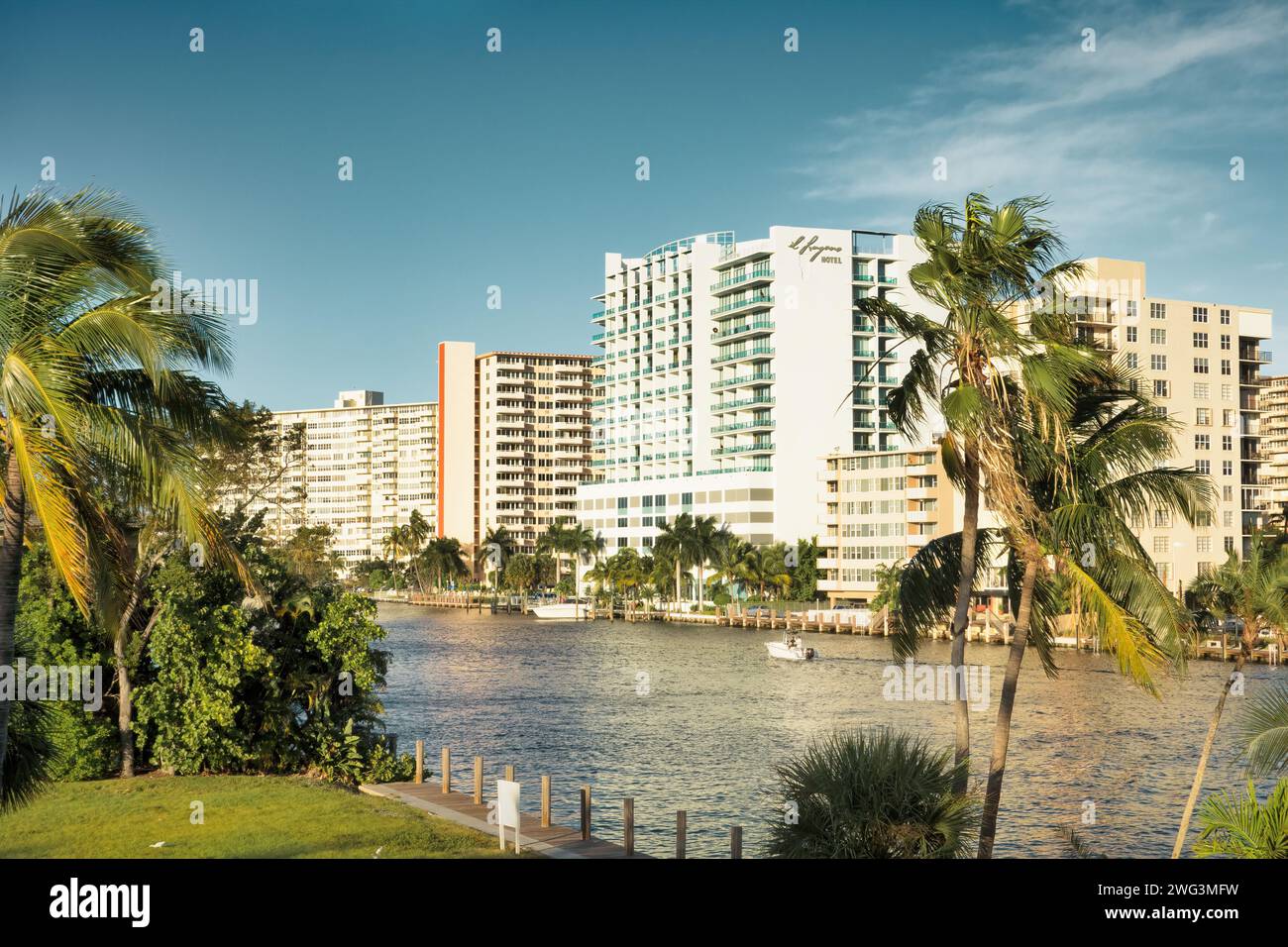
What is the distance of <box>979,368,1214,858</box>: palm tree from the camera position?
17094 millimetres

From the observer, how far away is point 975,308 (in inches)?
677

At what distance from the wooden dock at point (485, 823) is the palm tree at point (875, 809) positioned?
7587 millimetres

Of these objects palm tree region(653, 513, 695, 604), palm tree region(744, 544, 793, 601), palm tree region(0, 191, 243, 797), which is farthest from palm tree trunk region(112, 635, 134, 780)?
palm tree region(653, 513, 695, 604)

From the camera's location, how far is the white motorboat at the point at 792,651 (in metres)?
92.0

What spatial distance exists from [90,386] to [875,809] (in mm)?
10350

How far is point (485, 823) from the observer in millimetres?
23453

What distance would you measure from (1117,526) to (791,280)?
442 ft

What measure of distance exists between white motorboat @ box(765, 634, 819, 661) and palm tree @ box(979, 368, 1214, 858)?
74.2 metres

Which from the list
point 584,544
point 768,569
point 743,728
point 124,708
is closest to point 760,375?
point 768,569

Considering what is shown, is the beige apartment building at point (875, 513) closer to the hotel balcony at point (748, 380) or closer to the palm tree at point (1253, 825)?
the hotel balcony at point (748, 380)

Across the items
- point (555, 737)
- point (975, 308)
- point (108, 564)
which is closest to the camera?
point (108, 564)
